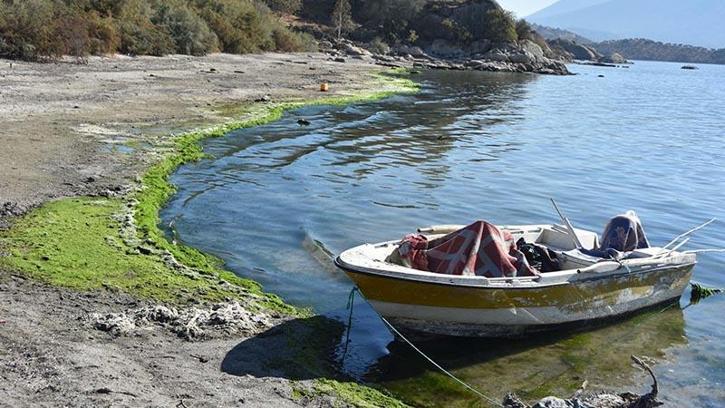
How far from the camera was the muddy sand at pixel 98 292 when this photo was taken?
21.5 ft

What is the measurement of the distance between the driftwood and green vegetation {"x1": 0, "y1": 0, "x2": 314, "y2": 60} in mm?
30138

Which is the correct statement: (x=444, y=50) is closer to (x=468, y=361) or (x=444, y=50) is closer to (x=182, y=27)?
(x=182, y=27)

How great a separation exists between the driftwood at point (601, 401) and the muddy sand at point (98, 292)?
206 centimetres

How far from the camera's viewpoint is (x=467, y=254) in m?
9.40

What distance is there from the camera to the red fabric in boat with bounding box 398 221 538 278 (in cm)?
937

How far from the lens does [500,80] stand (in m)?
68.6

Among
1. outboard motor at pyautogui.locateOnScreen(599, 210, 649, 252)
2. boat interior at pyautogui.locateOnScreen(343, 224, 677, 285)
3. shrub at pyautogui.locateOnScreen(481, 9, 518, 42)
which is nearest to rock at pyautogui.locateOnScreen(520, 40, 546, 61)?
shrub at pyautogui.locateOnScreen(481, 9, 518, 42)

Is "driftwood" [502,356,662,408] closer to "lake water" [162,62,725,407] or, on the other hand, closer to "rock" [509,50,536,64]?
"lake water" [162,62,725,407]

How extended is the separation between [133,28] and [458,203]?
30.0 meters

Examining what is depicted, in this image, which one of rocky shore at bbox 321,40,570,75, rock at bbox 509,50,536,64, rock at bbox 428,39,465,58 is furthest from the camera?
rock at bbox 428,39,465,58

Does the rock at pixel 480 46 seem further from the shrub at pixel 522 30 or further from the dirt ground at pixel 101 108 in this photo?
the dirt ground at pixel 101 108

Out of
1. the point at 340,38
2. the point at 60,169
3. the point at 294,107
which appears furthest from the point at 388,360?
the point at 340,38

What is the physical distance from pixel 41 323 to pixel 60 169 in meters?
7.83

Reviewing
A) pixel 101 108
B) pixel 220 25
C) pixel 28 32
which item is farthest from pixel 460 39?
pixel 101 108
